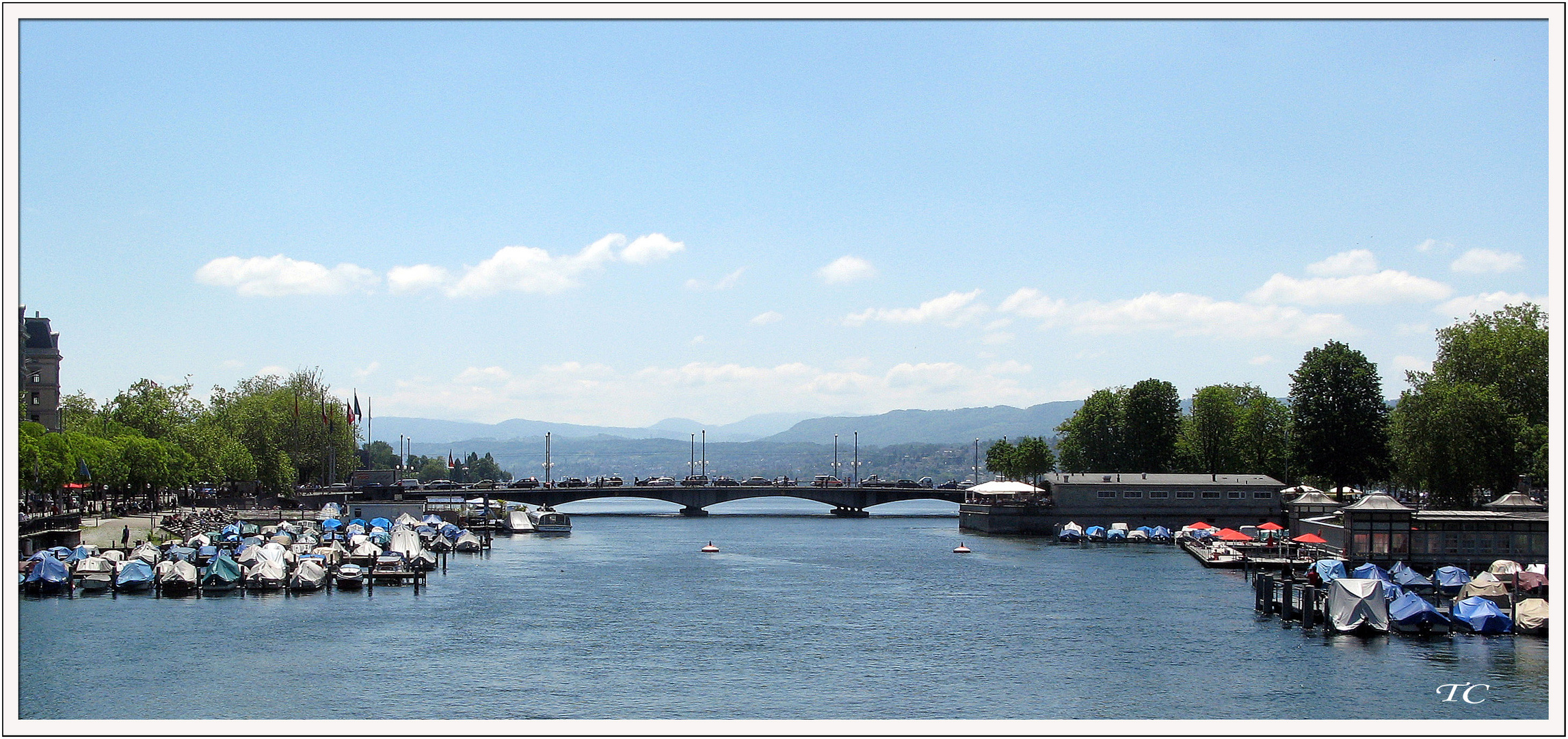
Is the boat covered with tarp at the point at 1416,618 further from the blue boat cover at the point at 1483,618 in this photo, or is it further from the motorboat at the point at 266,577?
the motorboat at the point at 266,577

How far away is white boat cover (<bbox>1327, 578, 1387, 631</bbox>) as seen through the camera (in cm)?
6309

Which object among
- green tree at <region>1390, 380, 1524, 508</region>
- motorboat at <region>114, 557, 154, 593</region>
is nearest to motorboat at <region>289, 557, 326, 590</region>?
motorboat at <region>114, 557, 154, 593</region>

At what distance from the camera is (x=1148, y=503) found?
146 m

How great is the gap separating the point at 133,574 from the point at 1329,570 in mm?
72006

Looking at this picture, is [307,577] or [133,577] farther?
[307,577]

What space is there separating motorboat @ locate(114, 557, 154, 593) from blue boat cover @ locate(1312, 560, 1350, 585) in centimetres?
7077

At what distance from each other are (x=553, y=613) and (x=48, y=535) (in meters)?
41.4

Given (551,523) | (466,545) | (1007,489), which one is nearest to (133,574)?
(466,545)

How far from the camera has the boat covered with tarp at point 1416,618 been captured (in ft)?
205

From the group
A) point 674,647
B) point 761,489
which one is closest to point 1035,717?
point 674,647

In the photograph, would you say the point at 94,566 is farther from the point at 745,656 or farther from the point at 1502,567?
the point at 1502,567

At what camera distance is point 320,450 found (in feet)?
603

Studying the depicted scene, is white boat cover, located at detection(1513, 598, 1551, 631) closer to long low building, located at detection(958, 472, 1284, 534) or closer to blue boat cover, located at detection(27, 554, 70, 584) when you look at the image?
blue boat cover, located at detection(27, 554, 70, 584)
